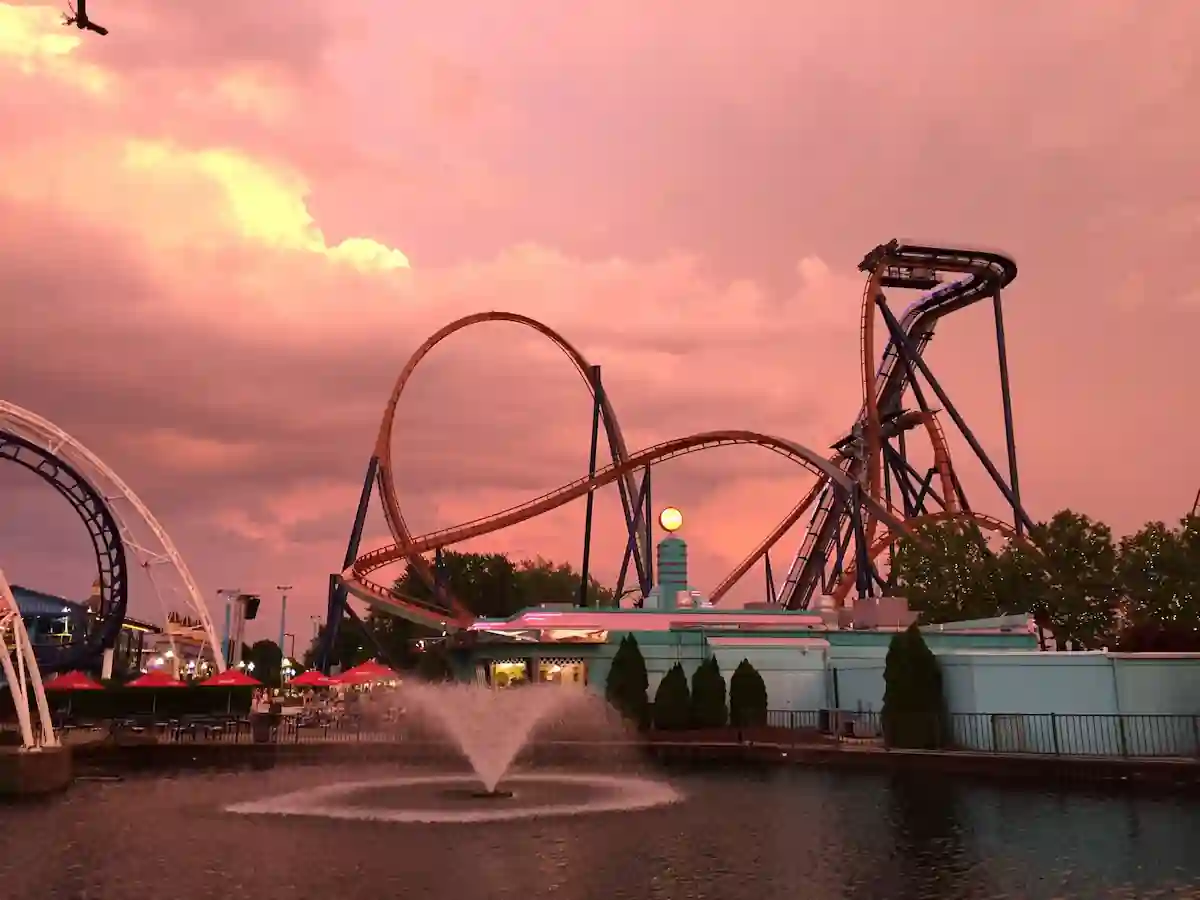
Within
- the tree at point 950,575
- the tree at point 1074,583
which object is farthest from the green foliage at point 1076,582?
the tree at point 950,575

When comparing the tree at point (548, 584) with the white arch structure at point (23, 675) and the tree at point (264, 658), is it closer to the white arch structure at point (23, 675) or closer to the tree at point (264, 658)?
the tree at point (264, 658)

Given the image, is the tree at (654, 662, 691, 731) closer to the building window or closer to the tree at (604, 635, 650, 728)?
the tree at (604, 635, 650, 728)

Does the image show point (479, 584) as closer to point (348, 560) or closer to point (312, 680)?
point (348, 560)

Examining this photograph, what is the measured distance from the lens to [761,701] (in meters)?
31.1

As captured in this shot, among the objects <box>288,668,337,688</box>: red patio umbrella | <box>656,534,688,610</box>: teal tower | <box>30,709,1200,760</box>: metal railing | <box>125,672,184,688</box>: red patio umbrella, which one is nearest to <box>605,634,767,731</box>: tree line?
<box>30,709,1200,760</box>: metal railing

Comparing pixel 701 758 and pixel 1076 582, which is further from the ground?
pixel 1076 582

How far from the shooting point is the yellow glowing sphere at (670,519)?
1722 inches

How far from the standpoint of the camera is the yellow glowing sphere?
4375cm

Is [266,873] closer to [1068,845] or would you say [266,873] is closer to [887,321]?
[1068,845]

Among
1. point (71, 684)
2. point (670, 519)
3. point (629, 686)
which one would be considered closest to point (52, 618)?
point (71, 684)

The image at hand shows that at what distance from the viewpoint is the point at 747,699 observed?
102ft

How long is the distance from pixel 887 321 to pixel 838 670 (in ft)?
73.2

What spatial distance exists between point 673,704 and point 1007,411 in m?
27.5

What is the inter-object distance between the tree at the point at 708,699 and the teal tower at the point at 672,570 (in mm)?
7609
